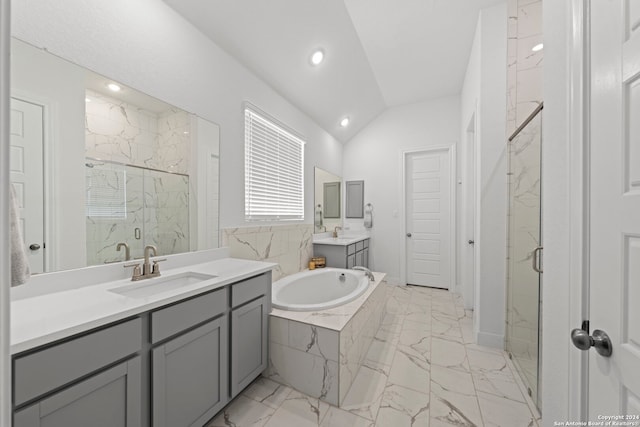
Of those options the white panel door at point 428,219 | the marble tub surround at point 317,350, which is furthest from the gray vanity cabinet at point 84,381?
the white panel door at point 428,219

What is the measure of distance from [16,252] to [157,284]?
1011mm

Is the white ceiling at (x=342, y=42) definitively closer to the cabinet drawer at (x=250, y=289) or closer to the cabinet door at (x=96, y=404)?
the cabinet drawer at (x=250, y=289)

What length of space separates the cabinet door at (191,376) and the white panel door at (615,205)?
59.6 inches

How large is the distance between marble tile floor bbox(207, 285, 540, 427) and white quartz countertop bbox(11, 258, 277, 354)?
863 mm

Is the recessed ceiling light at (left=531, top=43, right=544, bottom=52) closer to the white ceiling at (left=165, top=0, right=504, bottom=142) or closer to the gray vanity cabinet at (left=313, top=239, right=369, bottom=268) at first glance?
the white ceiling at (left=165, top=0, right=504, bottom=142)

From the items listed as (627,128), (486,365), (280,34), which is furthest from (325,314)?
(280,34)

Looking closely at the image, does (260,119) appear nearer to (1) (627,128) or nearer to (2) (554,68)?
(2) (554,68)

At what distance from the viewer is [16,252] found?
55 cm

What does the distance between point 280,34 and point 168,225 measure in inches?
67.9

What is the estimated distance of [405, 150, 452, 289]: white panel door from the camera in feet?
12.7

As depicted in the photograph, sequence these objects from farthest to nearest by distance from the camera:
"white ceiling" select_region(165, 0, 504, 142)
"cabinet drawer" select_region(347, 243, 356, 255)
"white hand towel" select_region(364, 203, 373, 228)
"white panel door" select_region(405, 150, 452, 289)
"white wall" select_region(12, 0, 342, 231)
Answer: "white hand towel" select_region(364, 203, 373, 228), "white panel door" select_region(405, 150, 452, 289), "cabinet drawer" select_region(347, 243, 356, 255), "white ceiling" select_region(165, 0, 504, 142), "white wall" select_region(12, 0, 342, 231)

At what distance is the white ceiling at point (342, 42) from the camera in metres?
1.89

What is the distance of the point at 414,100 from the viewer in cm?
400

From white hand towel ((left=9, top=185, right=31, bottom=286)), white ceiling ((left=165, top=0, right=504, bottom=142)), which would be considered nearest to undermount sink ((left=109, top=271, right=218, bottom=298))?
white hand towel ((left=9, top=185, right=31, bottom=286))
